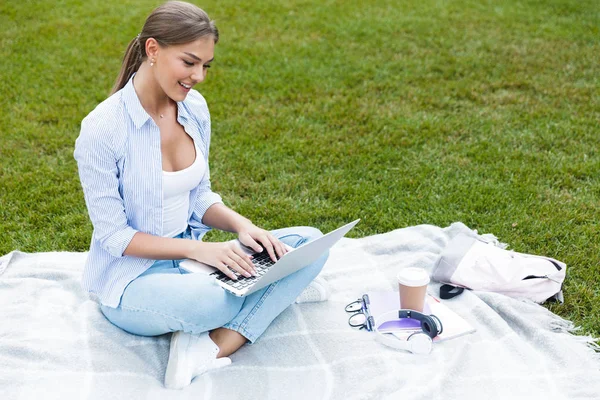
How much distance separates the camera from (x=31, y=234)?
161 inches

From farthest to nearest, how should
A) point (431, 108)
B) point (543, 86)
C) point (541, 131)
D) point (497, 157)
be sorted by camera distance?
A: point (543, 86) → point (431, 108) → point (541, 131) → point (497, 157)

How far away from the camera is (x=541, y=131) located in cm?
534

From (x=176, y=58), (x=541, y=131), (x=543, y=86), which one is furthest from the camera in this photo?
(x=543, y=86)

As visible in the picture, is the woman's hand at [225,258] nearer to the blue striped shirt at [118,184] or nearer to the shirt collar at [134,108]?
the blue striped shirt at [118,184]

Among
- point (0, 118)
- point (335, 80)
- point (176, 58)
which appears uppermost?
point (176, 58)

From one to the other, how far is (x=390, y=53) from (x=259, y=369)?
15.1 feet

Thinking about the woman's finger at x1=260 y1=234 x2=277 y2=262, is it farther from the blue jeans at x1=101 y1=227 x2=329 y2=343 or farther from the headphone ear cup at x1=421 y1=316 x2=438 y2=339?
the headphone ear cup at x1=421 y1=316 x2=438 y2=339

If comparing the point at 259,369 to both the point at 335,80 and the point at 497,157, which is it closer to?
the point at 497,157

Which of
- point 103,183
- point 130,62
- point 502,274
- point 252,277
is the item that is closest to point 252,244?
point 252,277

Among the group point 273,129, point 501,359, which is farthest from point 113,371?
point 273,129

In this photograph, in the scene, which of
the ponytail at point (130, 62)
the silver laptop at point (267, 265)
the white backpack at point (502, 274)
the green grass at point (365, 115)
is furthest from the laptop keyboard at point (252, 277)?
the green grass at point (365, 115)

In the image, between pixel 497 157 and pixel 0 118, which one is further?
pixel 0 118

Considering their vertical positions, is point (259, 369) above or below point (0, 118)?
above

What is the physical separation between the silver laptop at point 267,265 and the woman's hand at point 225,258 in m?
0.03
